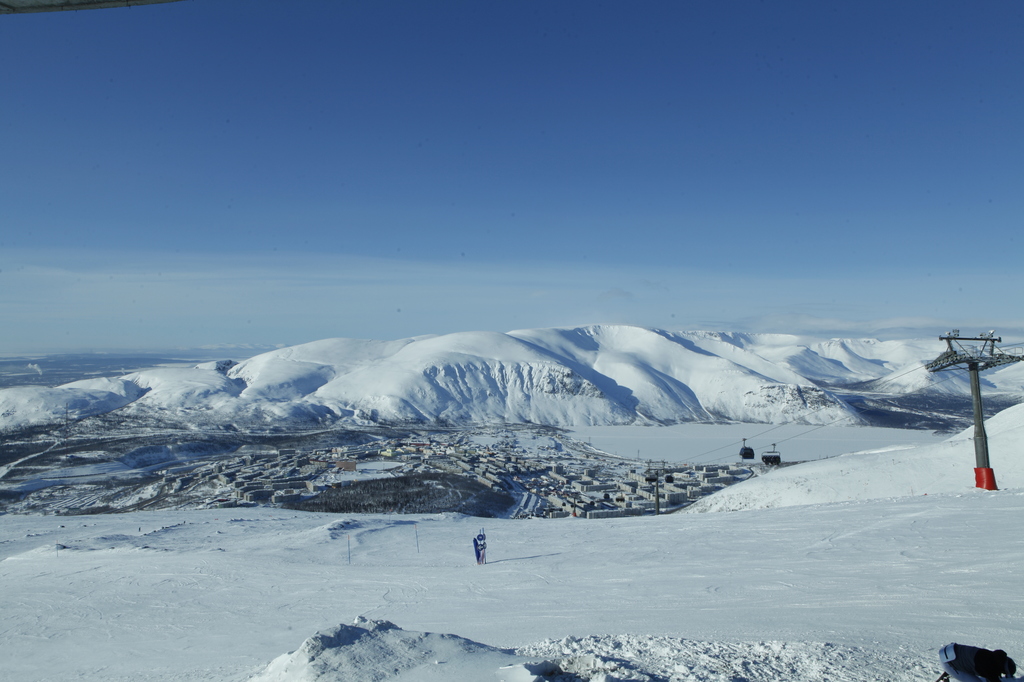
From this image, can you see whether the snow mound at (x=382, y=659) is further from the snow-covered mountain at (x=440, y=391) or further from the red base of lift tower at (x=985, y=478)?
the snow-covered mountain at (x=440, y=391)

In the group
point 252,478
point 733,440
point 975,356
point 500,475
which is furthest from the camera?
point 733,440

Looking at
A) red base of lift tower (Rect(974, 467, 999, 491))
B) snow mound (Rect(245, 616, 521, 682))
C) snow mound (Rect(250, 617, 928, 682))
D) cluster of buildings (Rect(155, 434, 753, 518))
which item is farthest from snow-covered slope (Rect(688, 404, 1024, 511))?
snow mound (Rect(245, 616, 521, 682))

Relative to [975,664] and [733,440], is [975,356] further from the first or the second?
[733,440]

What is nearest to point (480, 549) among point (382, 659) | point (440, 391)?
point (382, 659)

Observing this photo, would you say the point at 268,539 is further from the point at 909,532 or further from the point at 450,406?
the point at 450,406

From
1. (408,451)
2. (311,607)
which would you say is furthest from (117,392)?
(311,607)

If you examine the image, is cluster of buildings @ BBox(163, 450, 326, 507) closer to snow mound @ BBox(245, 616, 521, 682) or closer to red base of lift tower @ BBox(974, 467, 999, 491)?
red base of lift tower @ BBox(974, 467, 999, 491)

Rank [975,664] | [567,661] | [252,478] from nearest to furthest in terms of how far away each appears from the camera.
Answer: [975,664] < [567,661] < [252,478]
